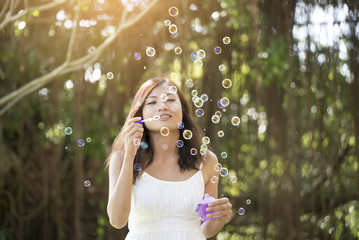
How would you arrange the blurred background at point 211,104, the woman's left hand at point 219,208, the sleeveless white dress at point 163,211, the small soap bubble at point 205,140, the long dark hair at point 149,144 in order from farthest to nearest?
the blurred background at point 211,104
the small soap bubble at point 205,140
the long dark hair at point 149,144
the sleeveless white dress at point 163,211
the woman's left hand at point 219,208

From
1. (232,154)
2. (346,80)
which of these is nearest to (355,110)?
(346,80)

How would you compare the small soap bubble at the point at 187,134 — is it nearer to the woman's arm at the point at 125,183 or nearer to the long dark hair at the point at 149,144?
the long dark hair at the point at 149,144

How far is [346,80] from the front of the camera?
3.68m

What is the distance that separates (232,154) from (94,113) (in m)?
1.00

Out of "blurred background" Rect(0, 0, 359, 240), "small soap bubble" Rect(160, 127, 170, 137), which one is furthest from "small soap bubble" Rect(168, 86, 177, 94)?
"blurred background" Rect(0, 0, 359, 240)

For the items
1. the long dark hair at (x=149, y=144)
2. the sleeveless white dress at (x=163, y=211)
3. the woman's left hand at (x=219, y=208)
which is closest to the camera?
the woman's left hand at (x=219, y=208)

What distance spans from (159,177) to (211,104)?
2.10 metres

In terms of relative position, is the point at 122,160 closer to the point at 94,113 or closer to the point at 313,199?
the point at 313,199

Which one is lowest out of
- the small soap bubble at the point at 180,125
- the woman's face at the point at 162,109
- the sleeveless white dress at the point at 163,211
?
the sleeveless white dress at the point at 163,211

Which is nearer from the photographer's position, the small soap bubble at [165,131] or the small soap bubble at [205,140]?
the small soap bubble at [165,131]

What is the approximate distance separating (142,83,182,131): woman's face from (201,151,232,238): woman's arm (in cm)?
22

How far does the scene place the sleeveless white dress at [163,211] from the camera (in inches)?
73.8

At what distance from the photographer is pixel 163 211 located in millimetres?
1883

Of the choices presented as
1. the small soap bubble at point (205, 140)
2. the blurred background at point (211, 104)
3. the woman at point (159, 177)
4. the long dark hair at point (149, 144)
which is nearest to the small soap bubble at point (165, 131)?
the woman at point (159, 177)
